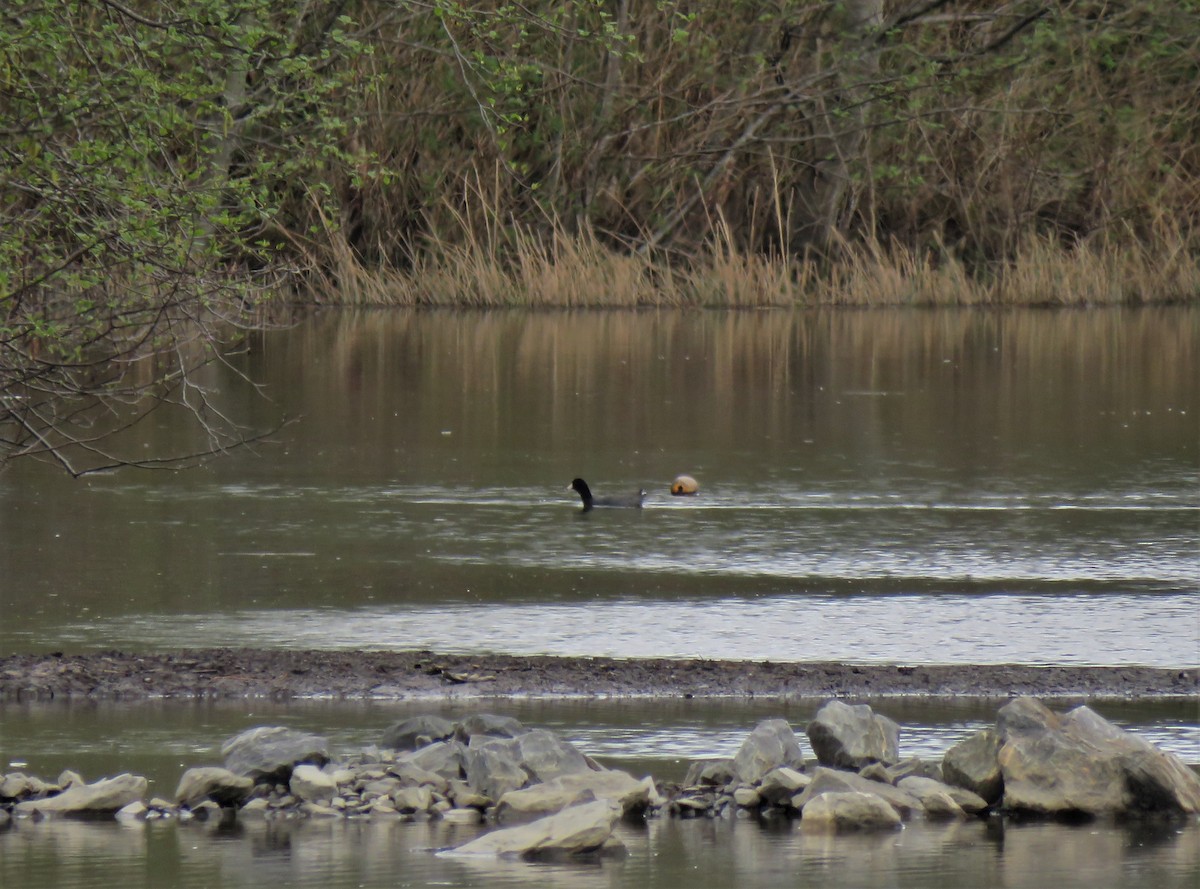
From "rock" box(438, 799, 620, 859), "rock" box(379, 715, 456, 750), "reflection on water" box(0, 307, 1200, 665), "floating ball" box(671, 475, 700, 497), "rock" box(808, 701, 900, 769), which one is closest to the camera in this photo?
"rock" box(438, 799, 620, 859)

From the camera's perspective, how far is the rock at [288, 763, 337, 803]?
6340mm

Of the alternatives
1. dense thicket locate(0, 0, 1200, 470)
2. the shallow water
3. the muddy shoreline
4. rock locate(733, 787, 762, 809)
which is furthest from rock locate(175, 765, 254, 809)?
dense thicket locate(0, 0, 1200, 470)

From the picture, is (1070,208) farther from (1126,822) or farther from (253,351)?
(1126,822)

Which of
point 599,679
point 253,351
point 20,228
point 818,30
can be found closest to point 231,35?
point 20,228

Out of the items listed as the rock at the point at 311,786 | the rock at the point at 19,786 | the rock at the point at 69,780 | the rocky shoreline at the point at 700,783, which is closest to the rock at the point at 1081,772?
the rocky shoreline at the point at 700,783

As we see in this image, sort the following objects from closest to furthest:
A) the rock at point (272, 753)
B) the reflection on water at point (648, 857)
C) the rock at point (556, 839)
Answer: the reflection on water at point (648, 857), the rock at point (556, 839), the rock at point (272, 753)

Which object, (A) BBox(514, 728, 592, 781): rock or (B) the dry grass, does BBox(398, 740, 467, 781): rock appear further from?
(B) the dry grass

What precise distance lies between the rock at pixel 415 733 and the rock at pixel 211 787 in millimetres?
538

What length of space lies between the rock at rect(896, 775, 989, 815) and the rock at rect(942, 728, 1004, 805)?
3 centimetres

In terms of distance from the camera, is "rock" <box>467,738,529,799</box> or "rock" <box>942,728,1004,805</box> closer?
"rock" <box>467,738,529,799</box>

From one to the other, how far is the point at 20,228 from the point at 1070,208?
29.1 m

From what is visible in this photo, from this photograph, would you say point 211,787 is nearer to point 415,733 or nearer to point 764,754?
point 415,733

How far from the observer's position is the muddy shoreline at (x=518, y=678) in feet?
25.2

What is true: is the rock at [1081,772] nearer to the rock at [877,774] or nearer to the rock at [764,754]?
the rock at [877,774]
